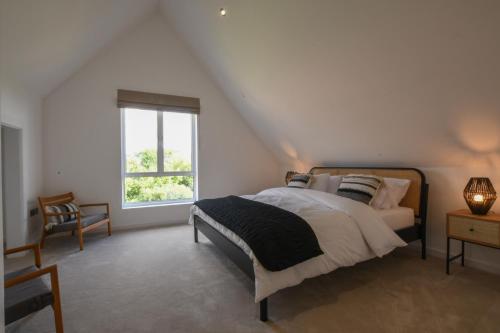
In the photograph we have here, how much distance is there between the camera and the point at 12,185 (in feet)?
9.93

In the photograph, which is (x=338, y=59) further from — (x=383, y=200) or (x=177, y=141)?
(x=177, y=141)

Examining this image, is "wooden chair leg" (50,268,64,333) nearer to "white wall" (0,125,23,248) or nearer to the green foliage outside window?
"white wall" (0,125,23,248)

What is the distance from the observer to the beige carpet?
1.85 metres

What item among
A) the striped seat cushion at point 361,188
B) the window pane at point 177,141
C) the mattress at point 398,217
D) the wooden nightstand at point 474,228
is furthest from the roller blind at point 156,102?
the wooden nightstand at point 474,228

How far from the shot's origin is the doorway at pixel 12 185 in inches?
118

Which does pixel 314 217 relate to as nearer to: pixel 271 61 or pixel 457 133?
pixel 457 133

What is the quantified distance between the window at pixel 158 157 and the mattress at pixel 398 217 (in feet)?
10.6

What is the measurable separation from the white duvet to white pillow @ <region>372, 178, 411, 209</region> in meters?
0.43

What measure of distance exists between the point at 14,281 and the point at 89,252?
1913 millimetres

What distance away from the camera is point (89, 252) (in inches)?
127

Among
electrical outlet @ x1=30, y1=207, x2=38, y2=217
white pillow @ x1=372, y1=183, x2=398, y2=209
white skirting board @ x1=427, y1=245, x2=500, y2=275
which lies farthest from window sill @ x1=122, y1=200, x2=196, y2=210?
white skirting board @ x1=427, y1=245, x2=500, y2=275

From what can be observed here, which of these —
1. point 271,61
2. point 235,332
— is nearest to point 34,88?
point 271,61

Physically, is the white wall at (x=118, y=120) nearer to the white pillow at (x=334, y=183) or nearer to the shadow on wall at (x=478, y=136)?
the white pillow at (x=334, y=183)

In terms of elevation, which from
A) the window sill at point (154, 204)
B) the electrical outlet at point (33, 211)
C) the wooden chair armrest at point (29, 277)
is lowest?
the window sill at point (154, 204)
